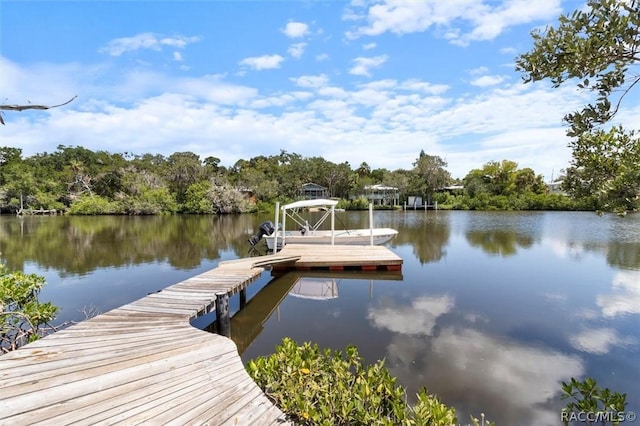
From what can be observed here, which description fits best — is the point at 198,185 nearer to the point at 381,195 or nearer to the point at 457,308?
the point at 381,195

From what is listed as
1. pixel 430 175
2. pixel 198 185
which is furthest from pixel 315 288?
pixel 430 175

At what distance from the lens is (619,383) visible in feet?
16.4

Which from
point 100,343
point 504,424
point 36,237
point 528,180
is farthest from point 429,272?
point 528,180

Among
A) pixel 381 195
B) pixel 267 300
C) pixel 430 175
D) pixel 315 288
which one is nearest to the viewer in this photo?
pixel 267 300

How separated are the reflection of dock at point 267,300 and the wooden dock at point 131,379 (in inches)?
85.2

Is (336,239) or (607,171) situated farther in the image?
(336,239)

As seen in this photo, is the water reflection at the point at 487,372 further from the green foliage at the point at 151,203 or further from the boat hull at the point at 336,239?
the green foliage at the point at 151,203

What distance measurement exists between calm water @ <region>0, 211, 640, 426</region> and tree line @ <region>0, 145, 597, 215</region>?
24721 millimetres

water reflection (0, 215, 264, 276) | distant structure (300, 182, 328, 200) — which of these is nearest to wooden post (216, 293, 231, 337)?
water reflection (0, 215, 264, 276)

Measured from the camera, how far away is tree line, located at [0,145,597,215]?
39.7 meters

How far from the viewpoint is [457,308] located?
8.05 meters

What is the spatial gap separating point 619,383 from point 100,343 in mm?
7032

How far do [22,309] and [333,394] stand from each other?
5257 mm

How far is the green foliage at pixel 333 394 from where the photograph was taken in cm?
275
